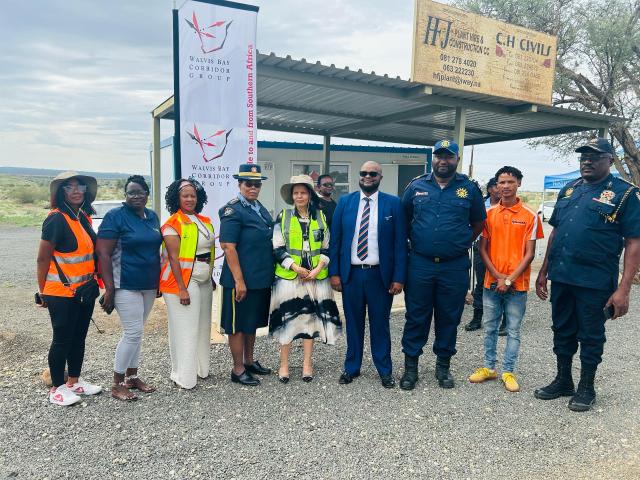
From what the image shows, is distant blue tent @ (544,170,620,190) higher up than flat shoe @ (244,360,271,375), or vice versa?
distant blue tent @ (544,170,620,190)

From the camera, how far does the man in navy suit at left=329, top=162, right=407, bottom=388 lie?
384 centimetres

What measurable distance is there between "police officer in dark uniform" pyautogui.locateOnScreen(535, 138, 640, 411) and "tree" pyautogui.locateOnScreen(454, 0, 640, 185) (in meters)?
10.9

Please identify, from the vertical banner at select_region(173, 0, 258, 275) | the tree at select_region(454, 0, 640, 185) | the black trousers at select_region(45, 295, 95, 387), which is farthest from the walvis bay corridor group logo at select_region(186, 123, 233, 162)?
the tree at select_region(454, 0, 640, 185)

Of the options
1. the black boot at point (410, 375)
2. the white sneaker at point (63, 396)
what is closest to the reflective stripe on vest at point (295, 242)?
the black boot at point (410, 375)

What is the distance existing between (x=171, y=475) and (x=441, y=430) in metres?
1.83

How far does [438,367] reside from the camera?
405cm

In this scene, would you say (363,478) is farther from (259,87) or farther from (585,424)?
(259,87)

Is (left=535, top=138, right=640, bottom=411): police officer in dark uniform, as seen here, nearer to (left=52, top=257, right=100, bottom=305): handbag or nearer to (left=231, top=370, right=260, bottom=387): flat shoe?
(left=231, top=370, right=260, bottom=387): flat shoe

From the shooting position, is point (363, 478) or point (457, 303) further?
point (457, 303)

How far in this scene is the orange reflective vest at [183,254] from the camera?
368 cm

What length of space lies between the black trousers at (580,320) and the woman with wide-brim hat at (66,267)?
3787mm

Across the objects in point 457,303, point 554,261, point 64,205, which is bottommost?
point 457,303

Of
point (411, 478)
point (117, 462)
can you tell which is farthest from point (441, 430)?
point (117, 462)

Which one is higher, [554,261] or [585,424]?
[554,261]
